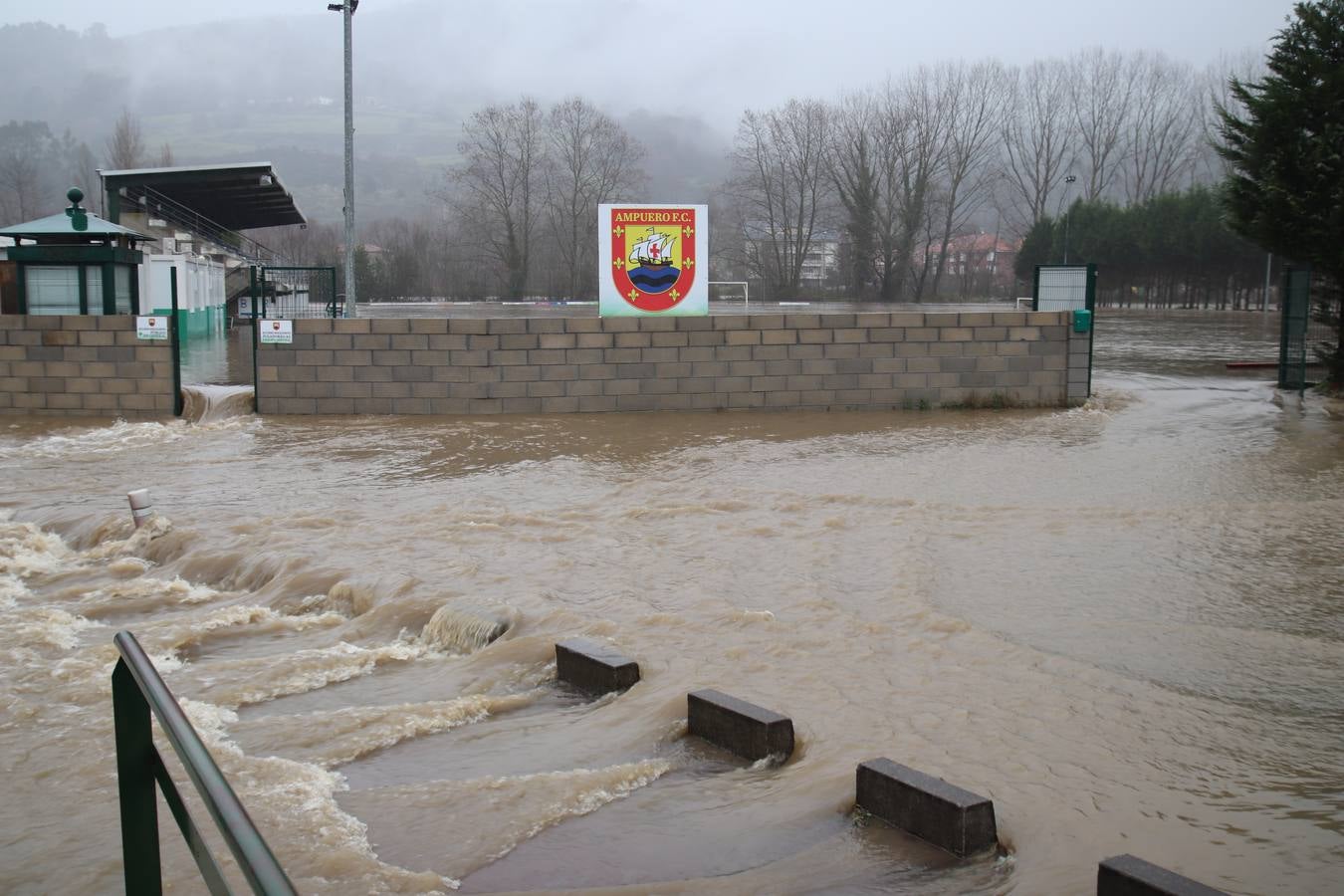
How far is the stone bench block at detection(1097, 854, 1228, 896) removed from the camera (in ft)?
12.4

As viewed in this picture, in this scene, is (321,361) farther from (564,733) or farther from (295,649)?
(564,733)

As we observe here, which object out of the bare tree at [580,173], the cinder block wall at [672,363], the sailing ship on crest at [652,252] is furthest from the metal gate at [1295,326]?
the bare tree at [580,173]

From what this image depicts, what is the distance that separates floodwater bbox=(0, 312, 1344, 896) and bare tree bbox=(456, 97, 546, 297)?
58.5 meters

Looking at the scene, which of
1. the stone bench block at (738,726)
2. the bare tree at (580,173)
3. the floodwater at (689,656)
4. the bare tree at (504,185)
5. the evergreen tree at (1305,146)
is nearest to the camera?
the floodwater at (689,656)

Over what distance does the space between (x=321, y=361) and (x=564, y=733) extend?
1392 centimetres

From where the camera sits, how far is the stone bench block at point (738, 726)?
557 cm

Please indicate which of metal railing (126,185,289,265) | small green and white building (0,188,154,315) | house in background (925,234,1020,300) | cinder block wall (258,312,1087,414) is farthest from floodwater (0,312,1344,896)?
house in background (925,234,1020,300)

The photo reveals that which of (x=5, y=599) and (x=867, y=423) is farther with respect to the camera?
(x=867, y=423)

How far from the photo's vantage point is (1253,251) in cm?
6119

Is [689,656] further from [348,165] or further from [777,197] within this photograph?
[777,197]

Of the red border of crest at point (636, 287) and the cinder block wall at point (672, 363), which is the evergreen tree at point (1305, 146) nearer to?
the cinder block wall at point (672, 363)

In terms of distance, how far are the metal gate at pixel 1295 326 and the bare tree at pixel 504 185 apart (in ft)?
175

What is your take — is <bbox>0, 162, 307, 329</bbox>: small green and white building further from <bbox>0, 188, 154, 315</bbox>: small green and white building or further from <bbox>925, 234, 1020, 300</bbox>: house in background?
<bbox>925, 234, 1020, 300</bbox>: house in background

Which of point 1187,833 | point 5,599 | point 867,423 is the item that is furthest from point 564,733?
point 867,423
